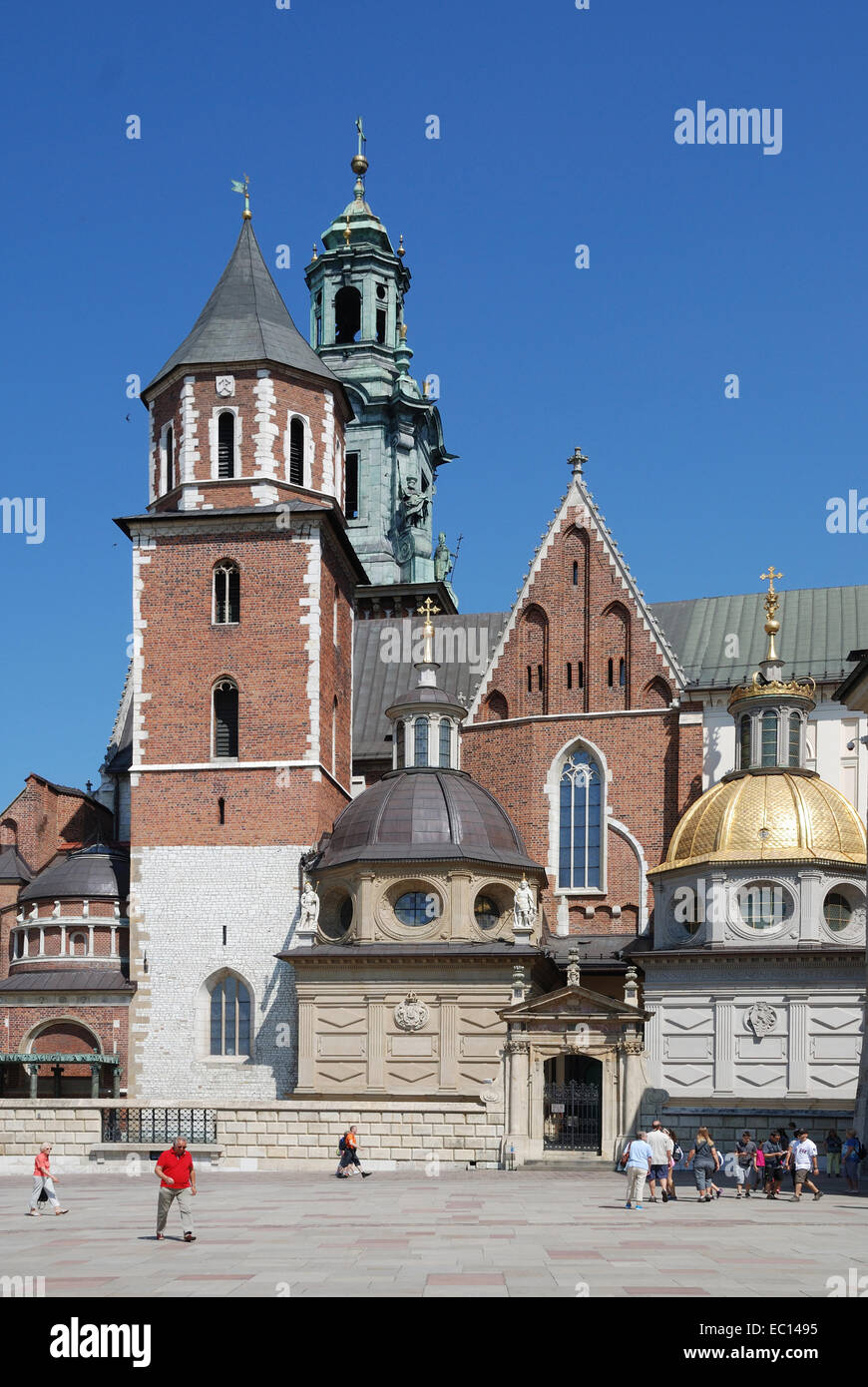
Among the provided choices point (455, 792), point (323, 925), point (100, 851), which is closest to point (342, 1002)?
point (323, 925)

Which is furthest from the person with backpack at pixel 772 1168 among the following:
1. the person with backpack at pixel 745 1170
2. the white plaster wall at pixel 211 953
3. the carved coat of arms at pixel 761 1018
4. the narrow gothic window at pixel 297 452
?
the narrow gothic window at pixel 297 452

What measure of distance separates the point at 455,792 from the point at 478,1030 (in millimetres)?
6706

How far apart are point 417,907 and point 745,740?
947 cm

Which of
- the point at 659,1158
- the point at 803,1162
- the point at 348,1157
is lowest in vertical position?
the point at 348,1157

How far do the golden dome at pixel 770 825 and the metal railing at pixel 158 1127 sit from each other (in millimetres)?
13555

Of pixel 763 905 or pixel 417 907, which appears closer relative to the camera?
pixel 763 905

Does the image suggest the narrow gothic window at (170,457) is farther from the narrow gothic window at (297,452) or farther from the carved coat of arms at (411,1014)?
the carved coat of arms at (411,1014)

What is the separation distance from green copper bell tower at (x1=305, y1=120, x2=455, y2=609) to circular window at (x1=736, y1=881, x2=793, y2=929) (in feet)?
98.1

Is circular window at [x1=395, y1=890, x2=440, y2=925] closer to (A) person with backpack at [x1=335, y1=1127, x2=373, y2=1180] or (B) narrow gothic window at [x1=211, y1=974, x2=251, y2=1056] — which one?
(B) narrow gothic window at [x1=211, y1=974, x2=251, y2=1056]

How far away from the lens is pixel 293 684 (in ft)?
145

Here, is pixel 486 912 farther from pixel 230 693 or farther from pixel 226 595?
pixel 226 595

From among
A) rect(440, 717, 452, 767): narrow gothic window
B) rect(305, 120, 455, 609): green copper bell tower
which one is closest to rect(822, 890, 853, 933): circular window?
rect(440, 717, 452, 767): narrow gothic window

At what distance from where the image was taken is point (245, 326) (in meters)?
47.2

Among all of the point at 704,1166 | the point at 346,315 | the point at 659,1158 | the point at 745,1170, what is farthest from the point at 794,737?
the point at 346,315
